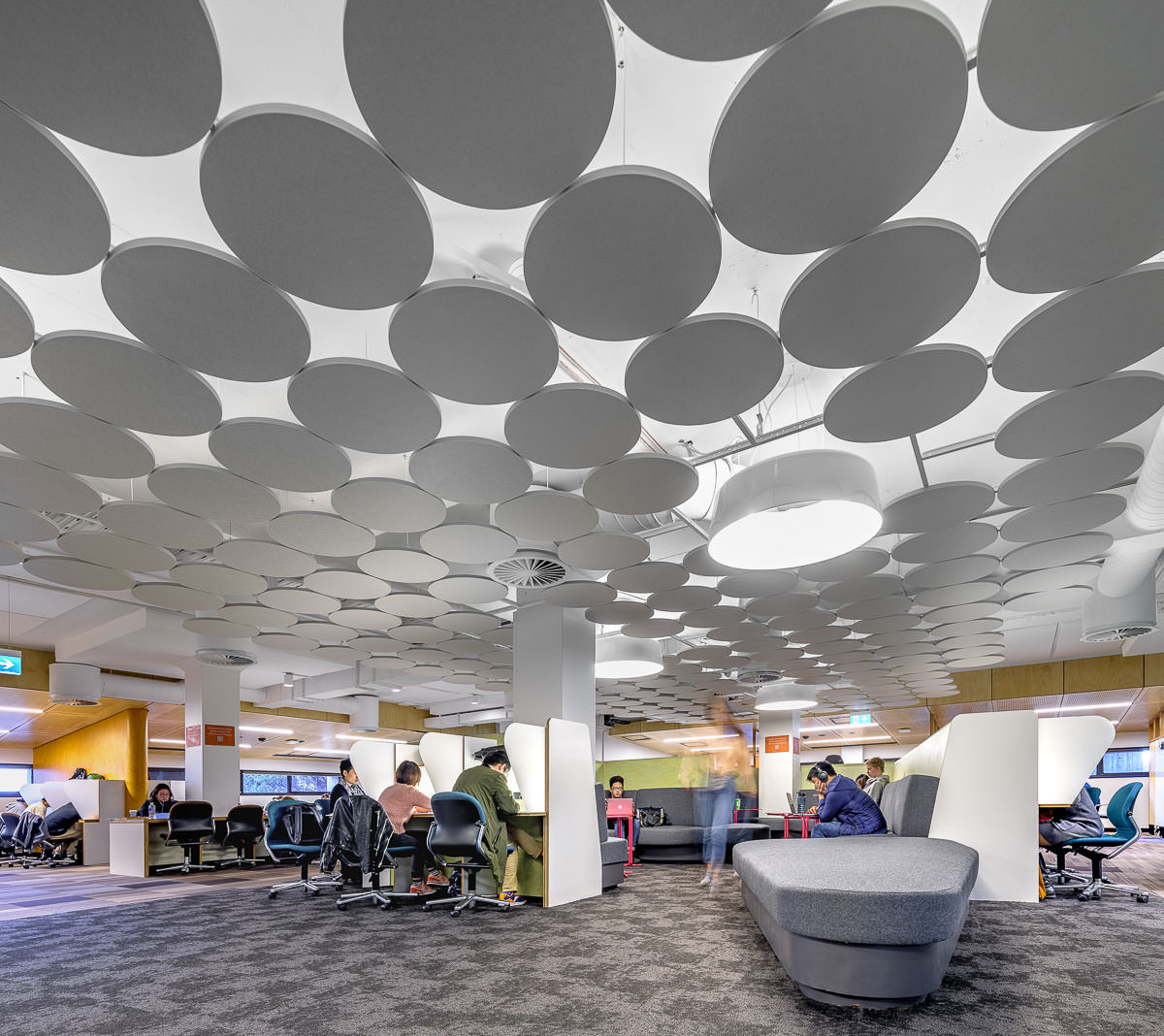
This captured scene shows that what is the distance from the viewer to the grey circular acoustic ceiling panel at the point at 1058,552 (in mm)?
7926

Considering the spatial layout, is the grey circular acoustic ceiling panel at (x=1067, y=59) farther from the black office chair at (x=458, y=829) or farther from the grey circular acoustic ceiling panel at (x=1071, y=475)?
the black office chair at (x=458, y=829)

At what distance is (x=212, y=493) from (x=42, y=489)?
1386 millimetres

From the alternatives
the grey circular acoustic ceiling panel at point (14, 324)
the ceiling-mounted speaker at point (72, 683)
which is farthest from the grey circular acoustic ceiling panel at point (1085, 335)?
the ceiling-mounted speaker at point (72, 683)

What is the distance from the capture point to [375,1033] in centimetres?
325

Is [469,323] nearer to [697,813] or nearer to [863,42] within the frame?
[863,42]

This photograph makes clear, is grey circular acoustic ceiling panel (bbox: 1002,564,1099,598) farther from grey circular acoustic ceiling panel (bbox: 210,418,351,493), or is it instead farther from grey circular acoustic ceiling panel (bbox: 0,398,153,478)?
grey circular acoustic ceiling panel (bbox: 0,398,153,478)

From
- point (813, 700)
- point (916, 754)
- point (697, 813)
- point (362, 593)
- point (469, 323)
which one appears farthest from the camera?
point (813, 700)

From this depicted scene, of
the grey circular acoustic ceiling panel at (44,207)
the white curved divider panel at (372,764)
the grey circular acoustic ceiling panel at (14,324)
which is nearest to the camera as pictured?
the grey circular acoustic ceiling panel at (44,207)

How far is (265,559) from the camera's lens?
8055 mm

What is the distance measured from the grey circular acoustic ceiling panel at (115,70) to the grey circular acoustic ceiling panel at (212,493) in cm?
344

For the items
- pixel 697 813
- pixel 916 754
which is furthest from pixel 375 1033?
pixel 697 813

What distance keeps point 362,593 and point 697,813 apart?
801 cm

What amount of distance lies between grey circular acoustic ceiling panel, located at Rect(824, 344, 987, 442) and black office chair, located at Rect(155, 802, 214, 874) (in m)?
11.1

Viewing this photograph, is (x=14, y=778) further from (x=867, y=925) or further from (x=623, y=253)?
(x=867, y=925)
